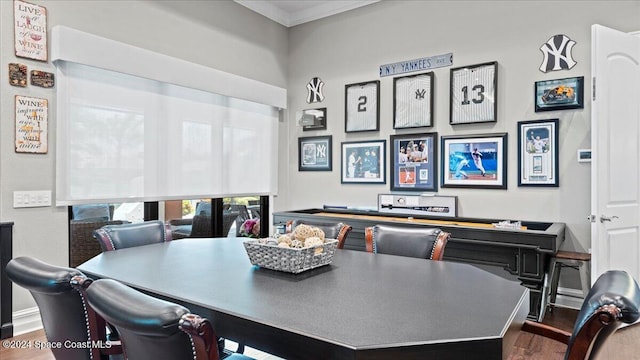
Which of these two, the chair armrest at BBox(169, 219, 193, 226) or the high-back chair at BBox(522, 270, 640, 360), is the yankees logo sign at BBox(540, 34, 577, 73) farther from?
the chair armrest at BBox(169, 219, 193, 226)

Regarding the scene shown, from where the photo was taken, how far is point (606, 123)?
307cm

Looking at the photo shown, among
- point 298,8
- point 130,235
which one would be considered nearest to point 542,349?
point 130,235

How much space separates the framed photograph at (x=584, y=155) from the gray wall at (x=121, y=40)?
3.57 meters

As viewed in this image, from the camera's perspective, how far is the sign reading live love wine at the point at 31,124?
9.73 ft

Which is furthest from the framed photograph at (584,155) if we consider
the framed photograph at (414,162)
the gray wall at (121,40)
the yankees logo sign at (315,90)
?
the gray wall at (121,40)

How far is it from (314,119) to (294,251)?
12.1 feet

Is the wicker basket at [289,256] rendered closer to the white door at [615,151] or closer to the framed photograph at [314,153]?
the white door at [615,151]

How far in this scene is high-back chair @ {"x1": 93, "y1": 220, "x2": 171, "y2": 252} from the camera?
233 centimetres

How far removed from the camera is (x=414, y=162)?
432cm

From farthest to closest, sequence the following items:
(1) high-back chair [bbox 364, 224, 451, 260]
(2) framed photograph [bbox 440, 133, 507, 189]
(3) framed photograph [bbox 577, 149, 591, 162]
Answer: (2) framed photograph [bbox 440, 133, 507, 189]
(3) framed photograph [bbox 577, 149, 591, 162]
(1) high-back chair [bbox 364, 224, 451, 260]

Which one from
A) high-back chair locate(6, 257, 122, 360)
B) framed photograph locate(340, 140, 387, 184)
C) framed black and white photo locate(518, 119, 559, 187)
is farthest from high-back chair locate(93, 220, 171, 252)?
framed black and white photo locate(518, 119, 559, 187)

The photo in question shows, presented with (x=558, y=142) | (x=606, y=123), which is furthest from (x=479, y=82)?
(x=606, y=123)

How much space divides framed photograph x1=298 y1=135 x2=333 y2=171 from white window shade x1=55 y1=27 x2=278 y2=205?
1.40 feet

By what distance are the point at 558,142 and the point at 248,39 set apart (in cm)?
362
